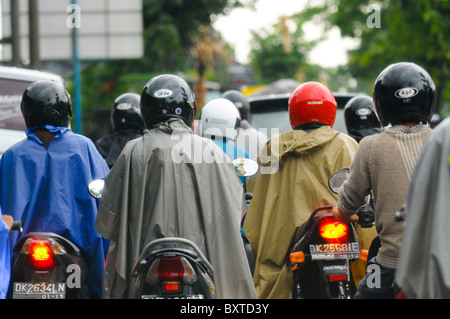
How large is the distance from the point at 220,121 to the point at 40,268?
97.1 inches

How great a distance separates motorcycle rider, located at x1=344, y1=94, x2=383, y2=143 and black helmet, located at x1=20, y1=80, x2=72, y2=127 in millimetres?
2728

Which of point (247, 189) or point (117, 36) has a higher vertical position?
point (117, 36)

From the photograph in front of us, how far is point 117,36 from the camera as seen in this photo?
21031mm

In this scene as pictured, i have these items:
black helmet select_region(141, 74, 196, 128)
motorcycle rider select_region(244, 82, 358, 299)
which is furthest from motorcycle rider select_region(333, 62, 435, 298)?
black helmet select_region(141, 74, 196, 128)

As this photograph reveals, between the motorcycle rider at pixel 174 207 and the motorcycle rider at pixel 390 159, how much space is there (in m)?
0.66

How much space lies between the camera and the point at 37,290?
4406mm

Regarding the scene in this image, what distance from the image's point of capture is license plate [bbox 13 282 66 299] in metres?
4.38

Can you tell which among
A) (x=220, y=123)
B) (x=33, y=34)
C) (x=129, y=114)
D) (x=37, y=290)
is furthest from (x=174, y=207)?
(x=33, y=34)

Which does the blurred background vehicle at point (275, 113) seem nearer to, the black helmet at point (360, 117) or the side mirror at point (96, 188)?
the black helmet at point (360, 117)

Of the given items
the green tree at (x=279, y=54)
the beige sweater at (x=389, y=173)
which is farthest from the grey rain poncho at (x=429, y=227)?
the green tree at (x=279, y=54)
